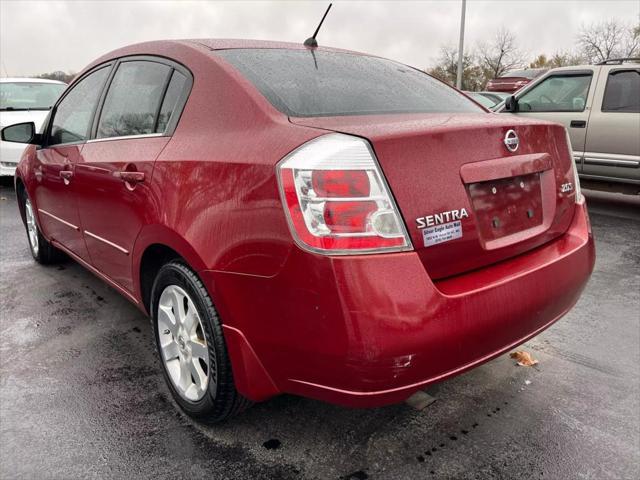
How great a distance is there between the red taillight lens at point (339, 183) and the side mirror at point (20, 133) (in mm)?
2945

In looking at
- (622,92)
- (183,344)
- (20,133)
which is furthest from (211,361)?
(622,92)

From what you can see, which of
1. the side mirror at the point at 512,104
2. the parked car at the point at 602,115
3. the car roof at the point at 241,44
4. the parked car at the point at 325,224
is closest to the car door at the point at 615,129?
the parked car at the point at 602,115

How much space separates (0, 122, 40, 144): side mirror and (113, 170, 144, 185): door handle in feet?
5.42

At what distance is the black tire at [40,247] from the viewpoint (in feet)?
13.9

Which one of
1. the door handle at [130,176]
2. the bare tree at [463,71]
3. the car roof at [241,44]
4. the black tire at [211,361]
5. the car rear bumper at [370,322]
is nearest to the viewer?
the car rear bumper at [370,322]

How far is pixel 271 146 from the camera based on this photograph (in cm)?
169

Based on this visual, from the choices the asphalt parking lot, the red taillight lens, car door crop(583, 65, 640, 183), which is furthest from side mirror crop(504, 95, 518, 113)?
the red taillight lens

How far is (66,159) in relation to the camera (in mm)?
3135

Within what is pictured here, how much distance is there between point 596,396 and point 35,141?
3.78 meters

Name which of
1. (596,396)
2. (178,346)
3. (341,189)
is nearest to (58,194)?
(178,346)

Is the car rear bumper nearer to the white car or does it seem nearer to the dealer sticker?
the dealer sticker

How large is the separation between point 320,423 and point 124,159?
147cm

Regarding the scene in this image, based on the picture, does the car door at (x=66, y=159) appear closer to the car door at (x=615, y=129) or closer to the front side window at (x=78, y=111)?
the front side window at (x=78, y=111)

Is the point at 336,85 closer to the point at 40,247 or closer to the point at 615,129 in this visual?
the point at 40,247
